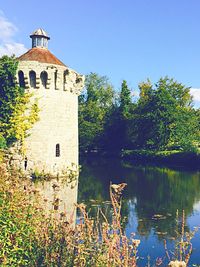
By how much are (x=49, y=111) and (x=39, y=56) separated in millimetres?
4121

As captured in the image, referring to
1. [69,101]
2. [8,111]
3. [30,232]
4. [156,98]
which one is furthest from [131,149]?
[30,232]

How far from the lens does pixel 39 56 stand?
74.3 ft

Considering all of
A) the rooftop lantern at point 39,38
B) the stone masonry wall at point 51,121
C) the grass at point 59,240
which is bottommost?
the grass at point 59,240

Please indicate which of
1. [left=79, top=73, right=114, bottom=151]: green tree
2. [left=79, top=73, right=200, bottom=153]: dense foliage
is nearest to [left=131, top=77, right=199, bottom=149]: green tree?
[left=79, top=73, right=200, bottom=153]: dense foliage

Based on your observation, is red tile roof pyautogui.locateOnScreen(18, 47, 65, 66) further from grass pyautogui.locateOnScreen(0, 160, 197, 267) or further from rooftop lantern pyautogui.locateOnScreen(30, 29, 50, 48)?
grass pyautogui.locateOnScreen(0, 160, 197, 267)

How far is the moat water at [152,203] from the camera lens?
9.70 metres

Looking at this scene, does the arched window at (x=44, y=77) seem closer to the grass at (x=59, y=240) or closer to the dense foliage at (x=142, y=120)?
the grass at (x=59, y=240)

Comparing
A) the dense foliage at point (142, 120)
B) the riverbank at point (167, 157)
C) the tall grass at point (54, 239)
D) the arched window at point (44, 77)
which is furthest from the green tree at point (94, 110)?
the tall grass at point (54, 239)

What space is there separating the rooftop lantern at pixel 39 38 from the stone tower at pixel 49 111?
2.82 ft

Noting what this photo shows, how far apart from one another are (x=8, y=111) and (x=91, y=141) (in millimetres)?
25102

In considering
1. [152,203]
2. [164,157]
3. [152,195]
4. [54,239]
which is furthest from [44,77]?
[164,157]

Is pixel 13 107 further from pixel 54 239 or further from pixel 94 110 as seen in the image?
pixel 94 110

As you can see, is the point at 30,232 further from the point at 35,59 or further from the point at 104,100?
the point at 104,100

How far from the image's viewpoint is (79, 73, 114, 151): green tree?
45.0 metres
